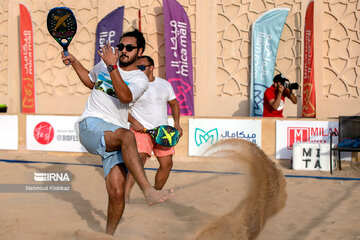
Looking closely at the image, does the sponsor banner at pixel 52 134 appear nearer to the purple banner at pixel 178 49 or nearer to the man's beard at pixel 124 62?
the purple banner at pixel 178 49

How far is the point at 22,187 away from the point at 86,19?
9243 mm

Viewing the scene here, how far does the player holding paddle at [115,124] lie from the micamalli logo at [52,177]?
3.66 m

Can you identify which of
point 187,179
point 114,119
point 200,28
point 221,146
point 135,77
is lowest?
point 187,179

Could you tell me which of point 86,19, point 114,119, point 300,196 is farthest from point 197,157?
point 86,19

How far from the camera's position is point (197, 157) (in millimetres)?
8570

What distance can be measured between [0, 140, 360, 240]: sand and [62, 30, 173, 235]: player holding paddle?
0.41m

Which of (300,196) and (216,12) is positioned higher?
(216,12)

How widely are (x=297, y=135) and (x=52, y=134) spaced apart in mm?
5530

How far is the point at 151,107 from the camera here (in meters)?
4.59

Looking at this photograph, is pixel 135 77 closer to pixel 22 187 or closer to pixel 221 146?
pixel 221 146

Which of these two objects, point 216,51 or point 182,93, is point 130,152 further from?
point 216,51

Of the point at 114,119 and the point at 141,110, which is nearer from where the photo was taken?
the point at 114,119

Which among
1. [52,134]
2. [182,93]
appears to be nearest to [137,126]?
[52,134]

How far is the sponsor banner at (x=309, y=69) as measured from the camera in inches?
428
